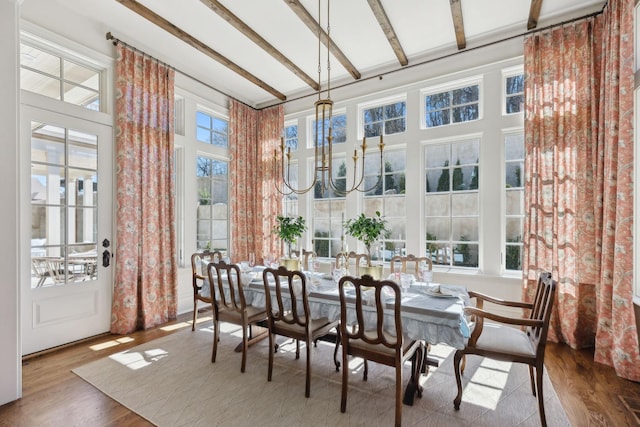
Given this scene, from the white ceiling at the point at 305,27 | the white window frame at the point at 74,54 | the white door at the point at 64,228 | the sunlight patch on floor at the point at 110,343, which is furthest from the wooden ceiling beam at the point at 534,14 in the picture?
the sunlight patch on floor at the point at 110,343

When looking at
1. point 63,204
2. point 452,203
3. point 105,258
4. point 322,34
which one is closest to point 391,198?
point 452,203

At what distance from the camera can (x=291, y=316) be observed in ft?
8.64

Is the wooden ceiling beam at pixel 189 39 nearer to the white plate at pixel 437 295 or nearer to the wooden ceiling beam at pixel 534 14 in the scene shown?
the wooden ceiling beam at pixel 534 14

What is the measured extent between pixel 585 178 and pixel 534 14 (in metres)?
1.81

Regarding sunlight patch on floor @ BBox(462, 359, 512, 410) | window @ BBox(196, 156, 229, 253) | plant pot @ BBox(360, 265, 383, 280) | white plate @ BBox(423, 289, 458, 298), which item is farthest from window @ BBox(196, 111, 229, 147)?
sunlight patch on floor @ BBox(462, 359, 512, 410)

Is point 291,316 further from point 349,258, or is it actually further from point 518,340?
point 518,340

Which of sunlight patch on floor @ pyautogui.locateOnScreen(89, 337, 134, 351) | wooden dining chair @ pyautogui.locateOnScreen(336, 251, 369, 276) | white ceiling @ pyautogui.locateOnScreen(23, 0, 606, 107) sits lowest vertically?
sunlight patch on floor @ pyautogui.locateOnScreen(89, 337, 134, 351)

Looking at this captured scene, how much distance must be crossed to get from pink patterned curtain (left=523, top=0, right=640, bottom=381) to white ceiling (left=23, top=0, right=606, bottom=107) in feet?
1.77

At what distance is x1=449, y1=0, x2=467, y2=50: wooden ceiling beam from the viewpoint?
307 centimetres

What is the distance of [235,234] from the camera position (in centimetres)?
518

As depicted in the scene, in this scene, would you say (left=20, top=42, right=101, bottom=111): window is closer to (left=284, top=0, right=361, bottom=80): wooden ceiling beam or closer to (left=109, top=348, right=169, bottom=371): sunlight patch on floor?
(left=284, top=0, right=361, bottom=80): wooden ceiling beam

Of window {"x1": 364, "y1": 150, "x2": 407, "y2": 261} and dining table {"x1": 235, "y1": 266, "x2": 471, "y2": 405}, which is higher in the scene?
window {"x1": 364, "y1": 150, "x2": 407, "y2": 261}

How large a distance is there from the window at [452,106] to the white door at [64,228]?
414 centimetres

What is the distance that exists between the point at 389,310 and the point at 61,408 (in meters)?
2.46
